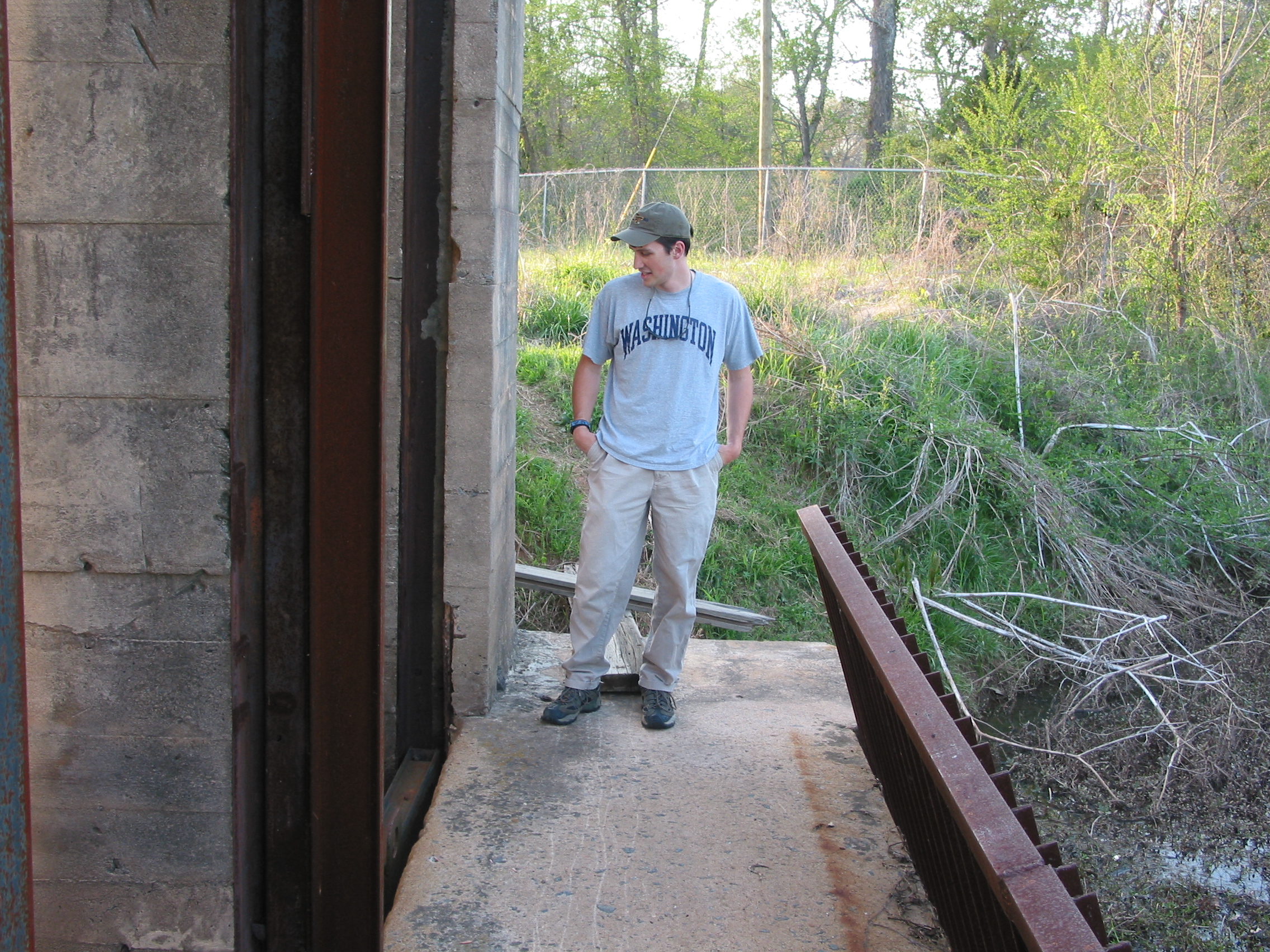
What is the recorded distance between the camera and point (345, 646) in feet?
7.95

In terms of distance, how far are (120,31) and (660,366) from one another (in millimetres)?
2250

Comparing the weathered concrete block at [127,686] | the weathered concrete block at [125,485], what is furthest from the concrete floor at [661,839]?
the weathered concrete block at [125,485]

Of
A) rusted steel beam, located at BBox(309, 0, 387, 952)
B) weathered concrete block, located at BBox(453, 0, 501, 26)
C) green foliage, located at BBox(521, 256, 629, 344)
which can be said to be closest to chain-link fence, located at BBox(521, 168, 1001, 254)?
green foliage, located at BBox(521, 256, 629, 344)

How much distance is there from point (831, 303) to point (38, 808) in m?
8.92

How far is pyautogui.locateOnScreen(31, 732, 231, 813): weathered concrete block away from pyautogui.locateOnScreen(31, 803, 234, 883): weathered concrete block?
3cm

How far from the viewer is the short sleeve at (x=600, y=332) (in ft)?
13.7

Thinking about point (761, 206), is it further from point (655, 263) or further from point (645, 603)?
point (655, 263)

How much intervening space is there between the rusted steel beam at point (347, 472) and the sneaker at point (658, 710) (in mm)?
1843

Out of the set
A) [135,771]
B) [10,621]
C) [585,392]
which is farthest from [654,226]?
[10,621]

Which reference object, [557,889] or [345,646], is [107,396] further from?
[557,889]

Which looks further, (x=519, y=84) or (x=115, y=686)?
(x=519, y=84)

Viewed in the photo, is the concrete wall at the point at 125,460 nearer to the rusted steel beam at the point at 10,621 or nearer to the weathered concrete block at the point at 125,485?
the weathered concrete block at the point at 125,485

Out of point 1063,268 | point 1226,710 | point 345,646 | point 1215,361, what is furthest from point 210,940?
point 1063,268

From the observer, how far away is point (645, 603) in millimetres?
5676
